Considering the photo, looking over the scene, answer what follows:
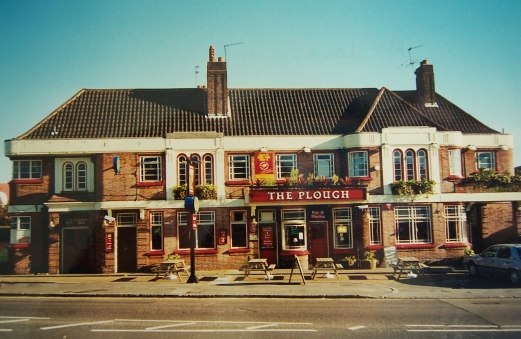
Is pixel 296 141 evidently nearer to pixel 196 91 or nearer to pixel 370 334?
pixel 196 91

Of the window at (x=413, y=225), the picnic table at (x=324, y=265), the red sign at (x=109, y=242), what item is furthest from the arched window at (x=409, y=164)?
the red sign at (x=109, y=242)

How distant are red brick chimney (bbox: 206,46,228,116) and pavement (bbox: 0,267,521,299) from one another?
9.22 m

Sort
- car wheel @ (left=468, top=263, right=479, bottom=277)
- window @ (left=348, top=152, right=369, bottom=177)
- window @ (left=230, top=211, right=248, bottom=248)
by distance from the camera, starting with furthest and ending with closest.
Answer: window @ (left=348, top=152, right=369, bottom=177) < window @ (left=230, top=211, right=248, bottom=248) < car wheel @ (left=468, top=263, right=479, bottom=277)

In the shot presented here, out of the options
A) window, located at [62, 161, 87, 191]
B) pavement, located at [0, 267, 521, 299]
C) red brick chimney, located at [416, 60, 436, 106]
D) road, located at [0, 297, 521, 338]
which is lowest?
pavement, located at [0, 267, 521, 299]

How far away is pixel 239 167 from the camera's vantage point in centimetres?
2361

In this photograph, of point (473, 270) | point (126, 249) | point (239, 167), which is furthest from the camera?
point (239, 167)

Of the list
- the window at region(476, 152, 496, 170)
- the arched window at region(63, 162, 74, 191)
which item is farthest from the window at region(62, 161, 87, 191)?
the window at region(476, 152, 496, 170)

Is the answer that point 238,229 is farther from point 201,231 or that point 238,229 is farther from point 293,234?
point 293,234

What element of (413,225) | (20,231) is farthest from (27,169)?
(413,225)

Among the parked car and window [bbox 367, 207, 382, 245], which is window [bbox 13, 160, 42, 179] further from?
the parked car

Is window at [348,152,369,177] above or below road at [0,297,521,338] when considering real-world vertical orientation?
above

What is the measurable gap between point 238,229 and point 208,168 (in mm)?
3609

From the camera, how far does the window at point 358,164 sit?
23.4 m

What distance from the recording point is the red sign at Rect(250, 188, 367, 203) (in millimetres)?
22281
